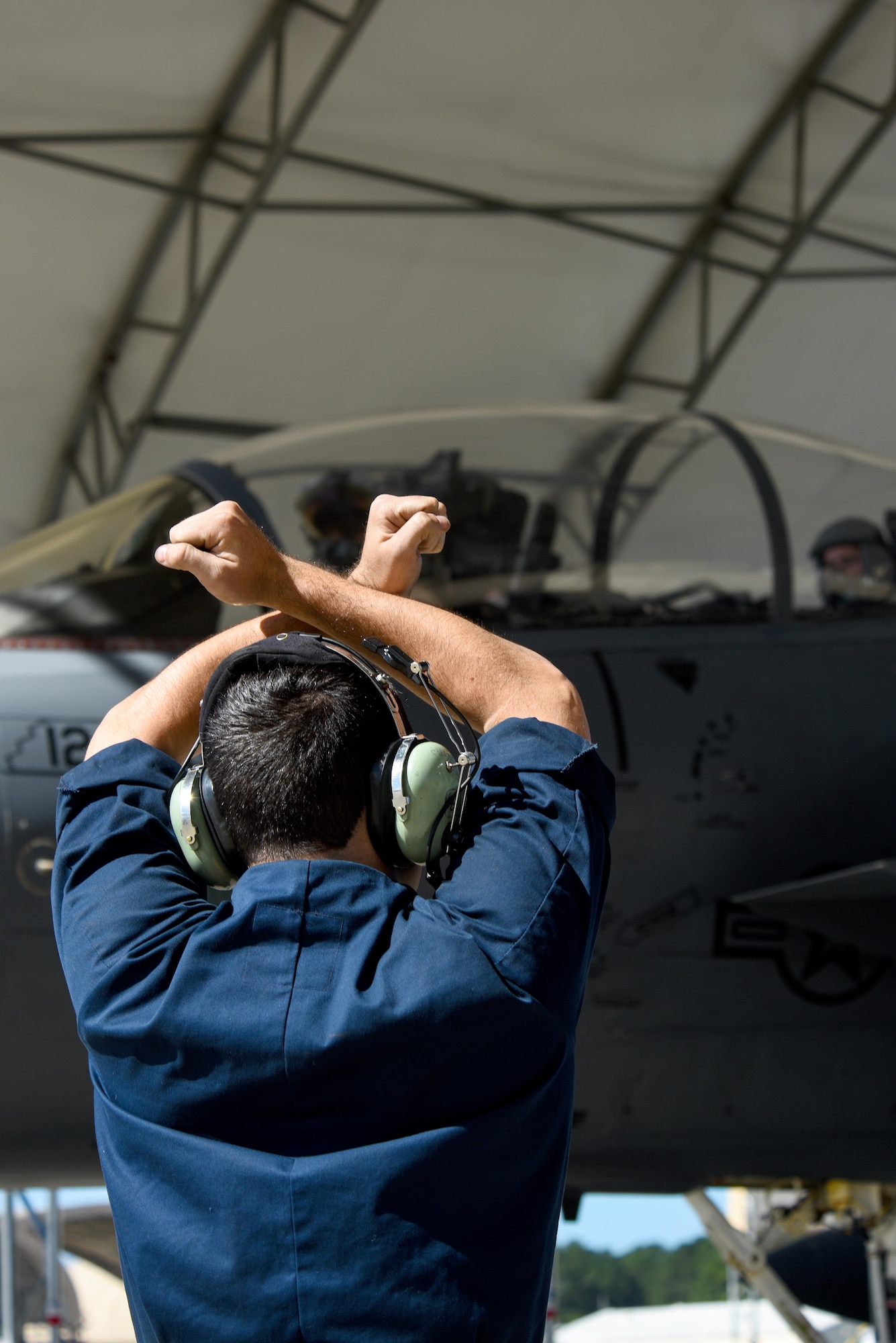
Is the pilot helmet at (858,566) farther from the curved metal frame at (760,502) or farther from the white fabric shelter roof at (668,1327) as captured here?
the white fabric shelter roof at (668,1327)

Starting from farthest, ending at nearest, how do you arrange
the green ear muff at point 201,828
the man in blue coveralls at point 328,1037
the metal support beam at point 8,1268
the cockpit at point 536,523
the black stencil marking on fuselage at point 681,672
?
the metal support beam at point 8,1268, the cockpit at point 536,523, the black stencil marking on fuselage at point 681,672, the green ear muff at point 201,828, the man in blue coveralls at point 328,1037

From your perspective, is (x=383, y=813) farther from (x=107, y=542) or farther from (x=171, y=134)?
(x=171, y=134)

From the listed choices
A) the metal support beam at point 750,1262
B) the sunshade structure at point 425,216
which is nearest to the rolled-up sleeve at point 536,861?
the metal support beam at point 750,1262

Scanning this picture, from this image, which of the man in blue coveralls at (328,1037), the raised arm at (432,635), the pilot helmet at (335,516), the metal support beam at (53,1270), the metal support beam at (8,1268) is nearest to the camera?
the man in blue coveralls at (328,1037)

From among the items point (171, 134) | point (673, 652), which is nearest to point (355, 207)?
point (171, 134)

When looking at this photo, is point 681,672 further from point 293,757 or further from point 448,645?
point 293,757

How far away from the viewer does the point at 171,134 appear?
12.3m

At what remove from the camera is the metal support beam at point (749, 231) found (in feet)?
46.3

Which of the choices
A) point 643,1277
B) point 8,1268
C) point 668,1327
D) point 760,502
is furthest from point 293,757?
point 643,1277

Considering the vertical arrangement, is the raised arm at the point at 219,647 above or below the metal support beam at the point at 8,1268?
above

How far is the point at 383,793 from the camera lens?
1781 millimetres

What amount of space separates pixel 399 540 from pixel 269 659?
34cm

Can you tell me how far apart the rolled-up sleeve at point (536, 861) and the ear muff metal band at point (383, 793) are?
2.0 inches

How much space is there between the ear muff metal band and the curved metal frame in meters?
2.54
